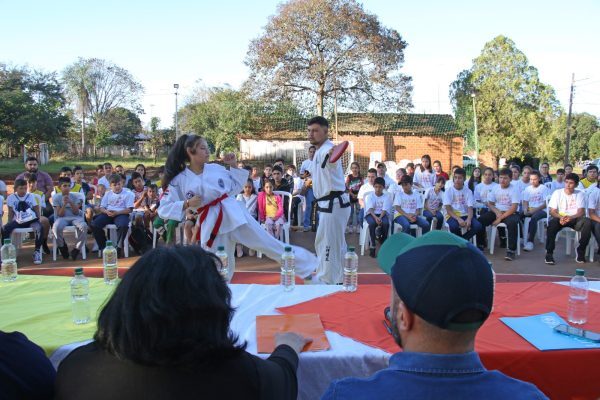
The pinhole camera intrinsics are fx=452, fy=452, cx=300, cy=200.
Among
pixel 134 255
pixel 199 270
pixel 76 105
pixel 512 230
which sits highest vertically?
pixel 76 105

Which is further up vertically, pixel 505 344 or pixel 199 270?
pixel 199 270

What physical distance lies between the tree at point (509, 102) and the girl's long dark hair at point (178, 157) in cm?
2374

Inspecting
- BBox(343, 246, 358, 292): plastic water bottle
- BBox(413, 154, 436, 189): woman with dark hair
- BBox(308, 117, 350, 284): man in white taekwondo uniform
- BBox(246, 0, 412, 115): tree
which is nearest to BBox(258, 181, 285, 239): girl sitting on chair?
BBox(308, 117, 350, 284): man in white taekwondo uniform

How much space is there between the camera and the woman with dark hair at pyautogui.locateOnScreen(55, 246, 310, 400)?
1.24 meters

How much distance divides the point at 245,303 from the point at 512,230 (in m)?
6.08

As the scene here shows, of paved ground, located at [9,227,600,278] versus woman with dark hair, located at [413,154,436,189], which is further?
woman with dark hair, located at [413,154,436,189]

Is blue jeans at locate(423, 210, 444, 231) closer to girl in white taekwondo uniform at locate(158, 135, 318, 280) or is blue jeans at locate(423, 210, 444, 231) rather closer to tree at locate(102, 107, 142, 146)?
girl in white taekwondo uniform at locate(158, 135, 318, 280)

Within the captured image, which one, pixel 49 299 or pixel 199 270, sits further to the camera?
pixel 49 299

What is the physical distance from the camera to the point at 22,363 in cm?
137

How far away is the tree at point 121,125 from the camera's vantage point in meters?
41.5

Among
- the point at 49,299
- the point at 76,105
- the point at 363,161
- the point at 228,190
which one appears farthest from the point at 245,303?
the point at 76,105

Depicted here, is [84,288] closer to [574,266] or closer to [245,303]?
[245,303]

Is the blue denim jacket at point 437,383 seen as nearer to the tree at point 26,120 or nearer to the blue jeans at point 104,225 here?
the blue jeans at point 104,225

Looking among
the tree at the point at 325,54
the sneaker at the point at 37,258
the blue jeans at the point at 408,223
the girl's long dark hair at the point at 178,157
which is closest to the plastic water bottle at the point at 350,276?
the girl's long dark hair at the point at 178,157
